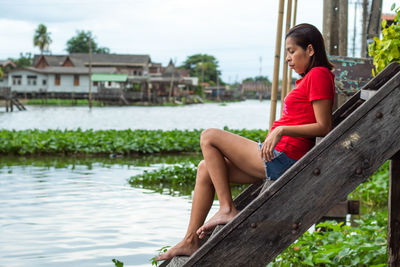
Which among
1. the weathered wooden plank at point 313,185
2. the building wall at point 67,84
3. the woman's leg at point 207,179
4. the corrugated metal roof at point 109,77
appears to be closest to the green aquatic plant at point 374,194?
the woman's leg at point 207,179

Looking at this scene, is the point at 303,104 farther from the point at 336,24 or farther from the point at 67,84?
the point at 67,84

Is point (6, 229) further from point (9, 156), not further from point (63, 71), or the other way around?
point (63, 71)

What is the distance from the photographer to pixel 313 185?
7.87 feet

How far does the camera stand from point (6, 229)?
5.74 meters

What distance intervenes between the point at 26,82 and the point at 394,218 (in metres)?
60.9

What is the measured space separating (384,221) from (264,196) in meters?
3.49

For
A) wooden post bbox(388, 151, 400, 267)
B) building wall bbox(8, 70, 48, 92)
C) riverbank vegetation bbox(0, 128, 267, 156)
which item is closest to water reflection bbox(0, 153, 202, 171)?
riverbank vegetation bbox(0, 128, 267, 156)

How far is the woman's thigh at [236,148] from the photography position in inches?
117

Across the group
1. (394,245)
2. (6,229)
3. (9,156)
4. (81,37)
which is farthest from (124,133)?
(81,37)

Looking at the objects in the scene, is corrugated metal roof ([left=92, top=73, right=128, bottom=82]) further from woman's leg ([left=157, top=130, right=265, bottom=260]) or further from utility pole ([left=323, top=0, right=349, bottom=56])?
woman's leg ([left=157, top=130, right=265, bottom=260])

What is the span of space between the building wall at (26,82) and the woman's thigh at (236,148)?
196ft

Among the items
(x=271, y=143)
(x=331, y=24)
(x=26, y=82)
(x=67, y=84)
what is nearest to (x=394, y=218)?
(x=271, y=143)

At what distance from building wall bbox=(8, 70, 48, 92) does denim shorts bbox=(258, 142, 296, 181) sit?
5992 cm

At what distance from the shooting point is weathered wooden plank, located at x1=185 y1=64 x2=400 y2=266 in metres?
2.38
